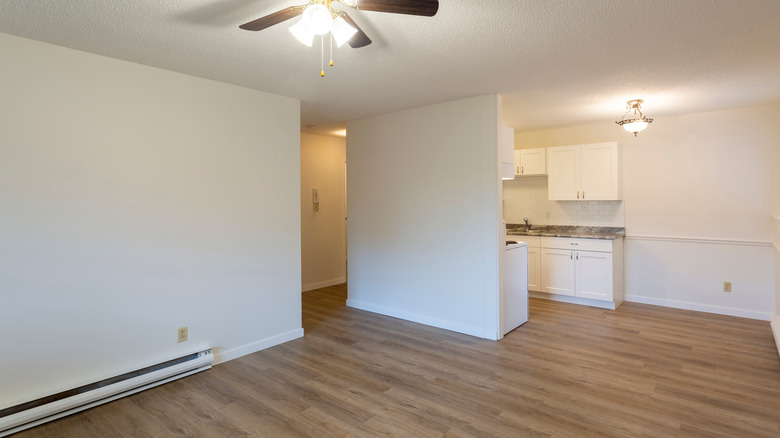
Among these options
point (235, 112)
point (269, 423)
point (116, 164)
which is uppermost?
point (235, 112)

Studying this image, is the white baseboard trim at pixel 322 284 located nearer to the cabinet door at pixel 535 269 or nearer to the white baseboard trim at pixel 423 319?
the white baseboard trim at pixel 423 319

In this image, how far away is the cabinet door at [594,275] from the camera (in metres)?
4.89

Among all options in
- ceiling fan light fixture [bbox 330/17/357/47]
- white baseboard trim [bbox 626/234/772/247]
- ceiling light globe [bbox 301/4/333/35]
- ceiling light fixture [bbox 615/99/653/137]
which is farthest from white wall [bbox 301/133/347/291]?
ceiling light globe [bbox 301/4/333/35]

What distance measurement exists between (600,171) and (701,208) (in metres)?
1.16

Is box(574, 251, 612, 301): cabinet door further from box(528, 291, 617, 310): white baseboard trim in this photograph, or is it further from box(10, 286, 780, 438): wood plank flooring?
box(10, 286, 780, 438): wood plank flooring

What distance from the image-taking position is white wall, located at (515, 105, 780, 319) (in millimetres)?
4484

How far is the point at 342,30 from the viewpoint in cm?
201

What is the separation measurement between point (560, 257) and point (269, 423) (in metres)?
4.09

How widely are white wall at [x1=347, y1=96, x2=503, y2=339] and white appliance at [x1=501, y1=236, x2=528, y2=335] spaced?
23cm

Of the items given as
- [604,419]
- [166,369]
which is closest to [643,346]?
[604,419]

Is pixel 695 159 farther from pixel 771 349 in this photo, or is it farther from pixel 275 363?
pixel 275 363

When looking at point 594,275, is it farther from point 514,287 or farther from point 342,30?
point 342,30

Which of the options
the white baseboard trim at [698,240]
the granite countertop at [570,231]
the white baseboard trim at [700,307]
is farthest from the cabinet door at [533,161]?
the white baseboard trim at [700,307]

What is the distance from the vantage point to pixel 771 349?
361 centimetres
